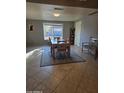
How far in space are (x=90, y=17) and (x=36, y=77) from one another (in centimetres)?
553

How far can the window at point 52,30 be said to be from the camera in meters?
9.76

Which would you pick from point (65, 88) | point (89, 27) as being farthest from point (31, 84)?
point (89, 27)

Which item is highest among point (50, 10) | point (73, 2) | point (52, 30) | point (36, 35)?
point (50, 10)

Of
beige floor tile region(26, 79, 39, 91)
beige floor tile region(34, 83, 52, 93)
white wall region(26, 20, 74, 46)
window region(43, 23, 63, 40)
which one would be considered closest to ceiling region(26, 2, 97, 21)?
white wall region(26, 20, 74, 46)

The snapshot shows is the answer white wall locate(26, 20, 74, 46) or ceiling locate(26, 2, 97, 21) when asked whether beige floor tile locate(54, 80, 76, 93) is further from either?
white wall locate(26, 20, 74, 46)

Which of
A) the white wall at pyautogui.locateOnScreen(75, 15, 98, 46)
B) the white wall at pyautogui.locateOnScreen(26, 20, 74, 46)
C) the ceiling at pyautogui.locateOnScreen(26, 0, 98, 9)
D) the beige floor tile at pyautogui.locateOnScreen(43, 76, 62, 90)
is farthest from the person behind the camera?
the white wall at pyautogui.locateOnScreen(26, 20, 74, 46)

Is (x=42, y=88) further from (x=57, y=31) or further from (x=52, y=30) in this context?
(x=57, y=31)

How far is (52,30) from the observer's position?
392 inches

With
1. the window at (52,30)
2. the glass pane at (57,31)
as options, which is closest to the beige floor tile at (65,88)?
the window at (52,30)

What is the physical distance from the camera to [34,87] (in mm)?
2320

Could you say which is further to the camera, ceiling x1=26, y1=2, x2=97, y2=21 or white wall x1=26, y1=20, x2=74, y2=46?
white wall x1=26, y1=20, x2=74, y2=46

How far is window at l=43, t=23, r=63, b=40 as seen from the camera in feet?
32.0
